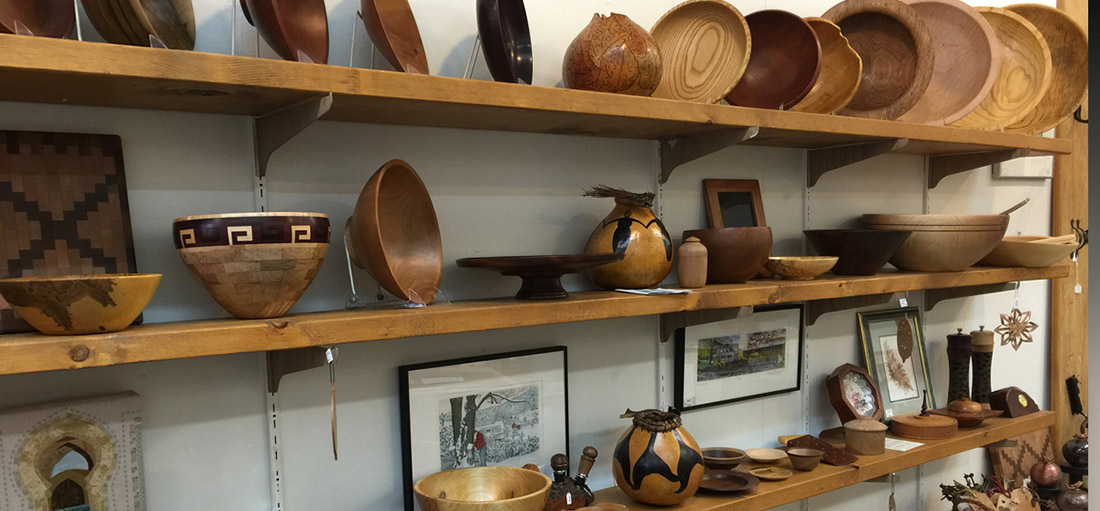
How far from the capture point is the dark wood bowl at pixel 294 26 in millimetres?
1164

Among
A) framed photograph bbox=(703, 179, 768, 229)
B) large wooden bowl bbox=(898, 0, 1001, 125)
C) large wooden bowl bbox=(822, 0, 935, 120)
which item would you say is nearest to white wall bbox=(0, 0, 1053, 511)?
framed photograph bbox=(703, 179, 768, 229)

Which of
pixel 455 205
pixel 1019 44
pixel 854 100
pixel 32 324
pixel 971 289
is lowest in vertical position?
pixel 971 289

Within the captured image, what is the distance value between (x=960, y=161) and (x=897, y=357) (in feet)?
1.98

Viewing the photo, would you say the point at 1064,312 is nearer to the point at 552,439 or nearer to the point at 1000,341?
the point at 1000,341

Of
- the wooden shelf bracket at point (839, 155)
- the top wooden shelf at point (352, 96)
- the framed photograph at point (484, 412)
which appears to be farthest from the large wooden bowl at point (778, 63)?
the framed photograph at point (484, 412)

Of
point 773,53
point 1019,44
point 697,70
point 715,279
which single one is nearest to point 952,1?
point 1019,44

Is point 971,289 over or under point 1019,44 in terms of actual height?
under

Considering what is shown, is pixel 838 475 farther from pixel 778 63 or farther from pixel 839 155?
pixel 778 63

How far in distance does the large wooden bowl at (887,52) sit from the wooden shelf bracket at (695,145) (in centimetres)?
54

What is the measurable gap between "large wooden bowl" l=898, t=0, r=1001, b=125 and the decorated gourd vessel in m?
1.06

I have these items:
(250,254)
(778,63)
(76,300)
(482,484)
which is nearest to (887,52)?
(778,63)

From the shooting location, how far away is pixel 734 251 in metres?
1.66

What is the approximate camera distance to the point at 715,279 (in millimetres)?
1709

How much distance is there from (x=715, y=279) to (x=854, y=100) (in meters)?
0.69
